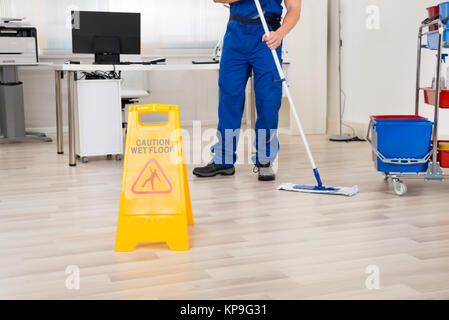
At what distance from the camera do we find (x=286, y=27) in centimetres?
307

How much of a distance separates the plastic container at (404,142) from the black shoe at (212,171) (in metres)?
0.92

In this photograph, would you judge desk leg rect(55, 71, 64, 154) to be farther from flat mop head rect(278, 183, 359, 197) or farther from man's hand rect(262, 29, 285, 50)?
flat mop head rect(278, 183, 359, 197)

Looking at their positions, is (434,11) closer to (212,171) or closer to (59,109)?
(212,171)

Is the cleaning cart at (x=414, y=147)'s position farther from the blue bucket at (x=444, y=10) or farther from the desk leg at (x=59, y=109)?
the desk leg at (x=59, y=109)

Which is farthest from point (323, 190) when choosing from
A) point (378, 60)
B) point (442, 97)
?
point (378, 60)

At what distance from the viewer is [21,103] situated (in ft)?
17.0

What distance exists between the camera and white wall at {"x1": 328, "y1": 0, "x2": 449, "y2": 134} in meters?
4.38

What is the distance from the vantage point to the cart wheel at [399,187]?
2.89 m

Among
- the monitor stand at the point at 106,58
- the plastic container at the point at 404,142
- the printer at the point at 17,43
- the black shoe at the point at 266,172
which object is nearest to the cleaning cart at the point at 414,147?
the plastic container at the point at 404,142

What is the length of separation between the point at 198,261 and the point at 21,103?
12.3 feet

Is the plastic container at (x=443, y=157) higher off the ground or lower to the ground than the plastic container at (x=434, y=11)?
lower

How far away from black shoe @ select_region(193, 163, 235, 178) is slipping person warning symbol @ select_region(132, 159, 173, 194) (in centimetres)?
131

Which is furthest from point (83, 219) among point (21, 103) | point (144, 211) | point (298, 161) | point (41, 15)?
point (41, 15)
